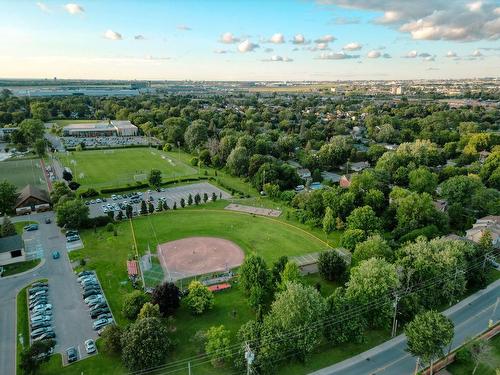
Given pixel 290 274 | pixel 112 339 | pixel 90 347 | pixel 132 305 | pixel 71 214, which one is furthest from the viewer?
pixel 71 214

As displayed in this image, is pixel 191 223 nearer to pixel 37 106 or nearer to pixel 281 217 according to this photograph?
pixel 281 217

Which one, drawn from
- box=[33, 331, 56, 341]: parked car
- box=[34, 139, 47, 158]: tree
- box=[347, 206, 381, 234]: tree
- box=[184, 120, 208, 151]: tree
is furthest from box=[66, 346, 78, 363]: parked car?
box=[184, 120, 208, 151]: tree

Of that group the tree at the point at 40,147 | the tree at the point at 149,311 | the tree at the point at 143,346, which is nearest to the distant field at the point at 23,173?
the tree at the point at 40,147

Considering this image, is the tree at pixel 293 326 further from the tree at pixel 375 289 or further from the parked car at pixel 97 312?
the parked car at pixel 97 312

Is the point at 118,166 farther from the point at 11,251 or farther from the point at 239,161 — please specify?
the point at 11,251

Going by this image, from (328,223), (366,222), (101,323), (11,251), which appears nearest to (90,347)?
(101,323)

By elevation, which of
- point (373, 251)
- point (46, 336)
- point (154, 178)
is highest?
point (373, 251)

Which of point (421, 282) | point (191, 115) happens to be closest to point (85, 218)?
point (421, 282)
